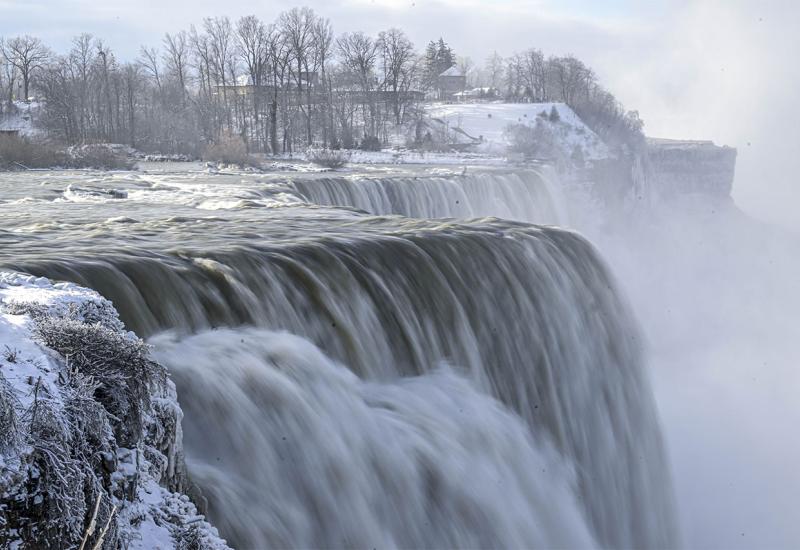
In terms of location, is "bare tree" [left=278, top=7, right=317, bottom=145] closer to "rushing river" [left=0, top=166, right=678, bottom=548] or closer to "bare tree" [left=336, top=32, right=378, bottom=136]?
"bare tree" [left=336, top=32, right=378, bottom=136]

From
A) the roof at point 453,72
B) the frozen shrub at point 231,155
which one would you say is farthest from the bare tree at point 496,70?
the frozen shrub at point 231,155

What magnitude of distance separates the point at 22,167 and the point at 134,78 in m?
48.7

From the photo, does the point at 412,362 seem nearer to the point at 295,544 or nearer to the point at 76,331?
the point at 295,544

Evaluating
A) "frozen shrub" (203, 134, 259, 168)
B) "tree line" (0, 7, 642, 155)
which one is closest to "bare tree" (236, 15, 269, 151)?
"tree line" (0, 7, 642, 155)

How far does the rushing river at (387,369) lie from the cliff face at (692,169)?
53.9 meters

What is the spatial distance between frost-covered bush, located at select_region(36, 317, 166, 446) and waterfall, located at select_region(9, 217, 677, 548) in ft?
4.26

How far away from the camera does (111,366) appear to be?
357cm

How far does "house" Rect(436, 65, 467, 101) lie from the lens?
4405 inches

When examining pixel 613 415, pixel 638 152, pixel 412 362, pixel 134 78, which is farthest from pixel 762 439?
pixel 134 78

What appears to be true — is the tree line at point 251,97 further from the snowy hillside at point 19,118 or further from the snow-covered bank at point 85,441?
the snow-covered bank at point 85,441

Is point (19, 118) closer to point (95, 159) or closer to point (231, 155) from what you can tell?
point (231, 155)

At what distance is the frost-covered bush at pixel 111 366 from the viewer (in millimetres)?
3490

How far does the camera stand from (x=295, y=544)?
516cm

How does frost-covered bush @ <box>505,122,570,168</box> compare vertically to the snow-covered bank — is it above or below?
below
